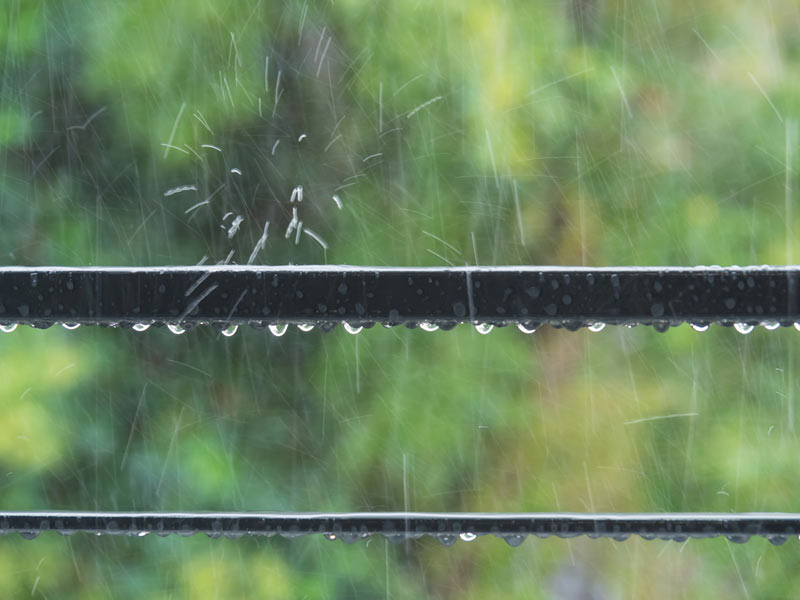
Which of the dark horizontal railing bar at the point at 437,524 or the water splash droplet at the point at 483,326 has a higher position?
the water splash droplet at the point at 483,326

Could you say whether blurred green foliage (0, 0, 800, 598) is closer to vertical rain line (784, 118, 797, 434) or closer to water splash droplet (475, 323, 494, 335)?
vertical rain line (784, 118, 797, 434)

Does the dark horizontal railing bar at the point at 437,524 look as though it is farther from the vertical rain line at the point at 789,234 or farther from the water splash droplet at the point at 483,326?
the vertical rain line at the point at 789,234

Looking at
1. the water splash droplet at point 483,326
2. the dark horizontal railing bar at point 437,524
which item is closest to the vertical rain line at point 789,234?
the dark horizontal railing bar at point 437,524

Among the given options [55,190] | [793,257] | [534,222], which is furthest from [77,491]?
[793,257]

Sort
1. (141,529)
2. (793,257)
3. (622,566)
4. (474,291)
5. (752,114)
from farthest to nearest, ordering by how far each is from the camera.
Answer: (622,566)
(752,114)
(793,257)
(141,529)
(474,291)

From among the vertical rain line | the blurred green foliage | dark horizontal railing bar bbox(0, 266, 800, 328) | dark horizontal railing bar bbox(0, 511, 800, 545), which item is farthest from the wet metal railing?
the vertical rain line

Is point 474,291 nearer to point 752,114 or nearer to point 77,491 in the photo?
point 77,491
